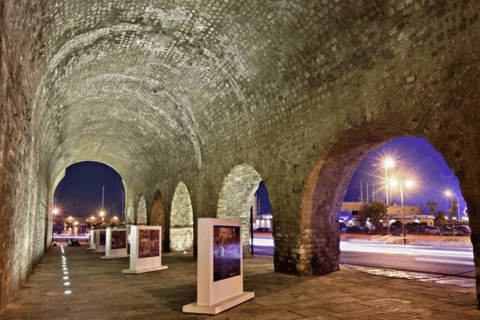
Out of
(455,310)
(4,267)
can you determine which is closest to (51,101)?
(4,267)

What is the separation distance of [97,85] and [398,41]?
9618 mm

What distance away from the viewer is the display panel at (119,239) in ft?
51.4

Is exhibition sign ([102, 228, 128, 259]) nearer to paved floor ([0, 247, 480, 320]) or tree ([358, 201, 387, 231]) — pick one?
paved floor ([0, 247, 480, 320])

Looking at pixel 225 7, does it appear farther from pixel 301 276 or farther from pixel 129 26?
pixel 301 276

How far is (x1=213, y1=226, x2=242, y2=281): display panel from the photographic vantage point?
6.04m

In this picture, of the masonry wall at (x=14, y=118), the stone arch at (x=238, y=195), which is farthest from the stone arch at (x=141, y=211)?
the masonry wall at (x=14, y=118)

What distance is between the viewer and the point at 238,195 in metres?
13.3

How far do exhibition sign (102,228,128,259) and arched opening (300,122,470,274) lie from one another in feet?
29.0

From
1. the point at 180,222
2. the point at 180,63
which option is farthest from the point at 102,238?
the point at 180,63

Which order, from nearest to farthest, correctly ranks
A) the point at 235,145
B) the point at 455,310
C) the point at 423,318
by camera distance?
1. the point at 423,318
2. the point at 455,310
3. the point at 235,145

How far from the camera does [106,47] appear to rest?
10.4m

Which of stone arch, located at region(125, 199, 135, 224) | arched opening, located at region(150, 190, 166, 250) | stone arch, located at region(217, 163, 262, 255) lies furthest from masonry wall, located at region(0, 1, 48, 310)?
stone arch, located at region(125, 199, 135, 224)

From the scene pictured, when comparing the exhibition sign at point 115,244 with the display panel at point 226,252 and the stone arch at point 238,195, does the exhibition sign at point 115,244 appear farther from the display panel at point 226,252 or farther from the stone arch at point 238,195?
the display panel at point 226,252

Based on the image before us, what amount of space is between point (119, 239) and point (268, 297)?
10.5 meters
